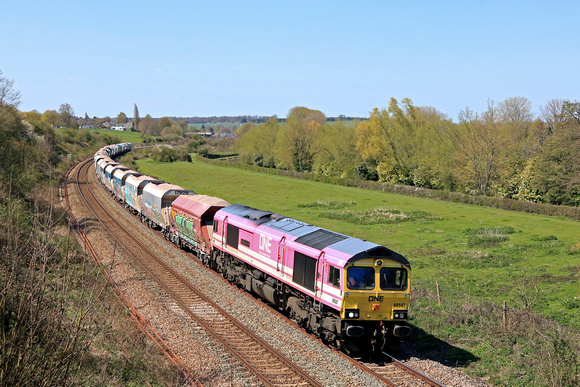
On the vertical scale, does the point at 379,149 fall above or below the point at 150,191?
above

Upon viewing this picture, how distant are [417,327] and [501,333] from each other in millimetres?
3263

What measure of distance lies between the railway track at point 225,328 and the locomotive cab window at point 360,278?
3.42m

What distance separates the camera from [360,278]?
16.6m

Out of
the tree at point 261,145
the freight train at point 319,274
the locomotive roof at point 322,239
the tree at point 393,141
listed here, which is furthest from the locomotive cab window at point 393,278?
the tree at point 261,145

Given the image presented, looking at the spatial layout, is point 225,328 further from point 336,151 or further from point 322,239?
point 336,151

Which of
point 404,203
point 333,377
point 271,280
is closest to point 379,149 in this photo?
point 404,203

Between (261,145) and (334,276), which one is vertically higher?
(261,145)

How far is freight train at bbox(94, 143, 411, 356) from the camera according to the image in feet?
54.2

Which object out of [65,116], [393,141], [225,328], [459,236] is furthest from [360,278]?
[65,116]

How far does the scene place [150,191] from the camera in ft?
134

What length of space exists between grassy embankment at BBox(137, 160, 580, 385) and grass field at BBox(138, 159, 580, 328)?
0.24 ft

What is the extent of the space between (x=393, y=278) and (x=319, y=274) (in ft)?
8.85

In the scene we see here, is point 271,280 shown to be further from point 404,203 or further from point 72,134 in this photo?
point 72,134

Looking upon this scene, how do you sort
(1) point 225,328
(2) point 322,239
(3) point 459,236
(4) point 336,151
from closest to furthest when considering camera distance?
(2) point 322,239 < (1) point 225,328 < (3) point 459,236 < (4) point 336,151
